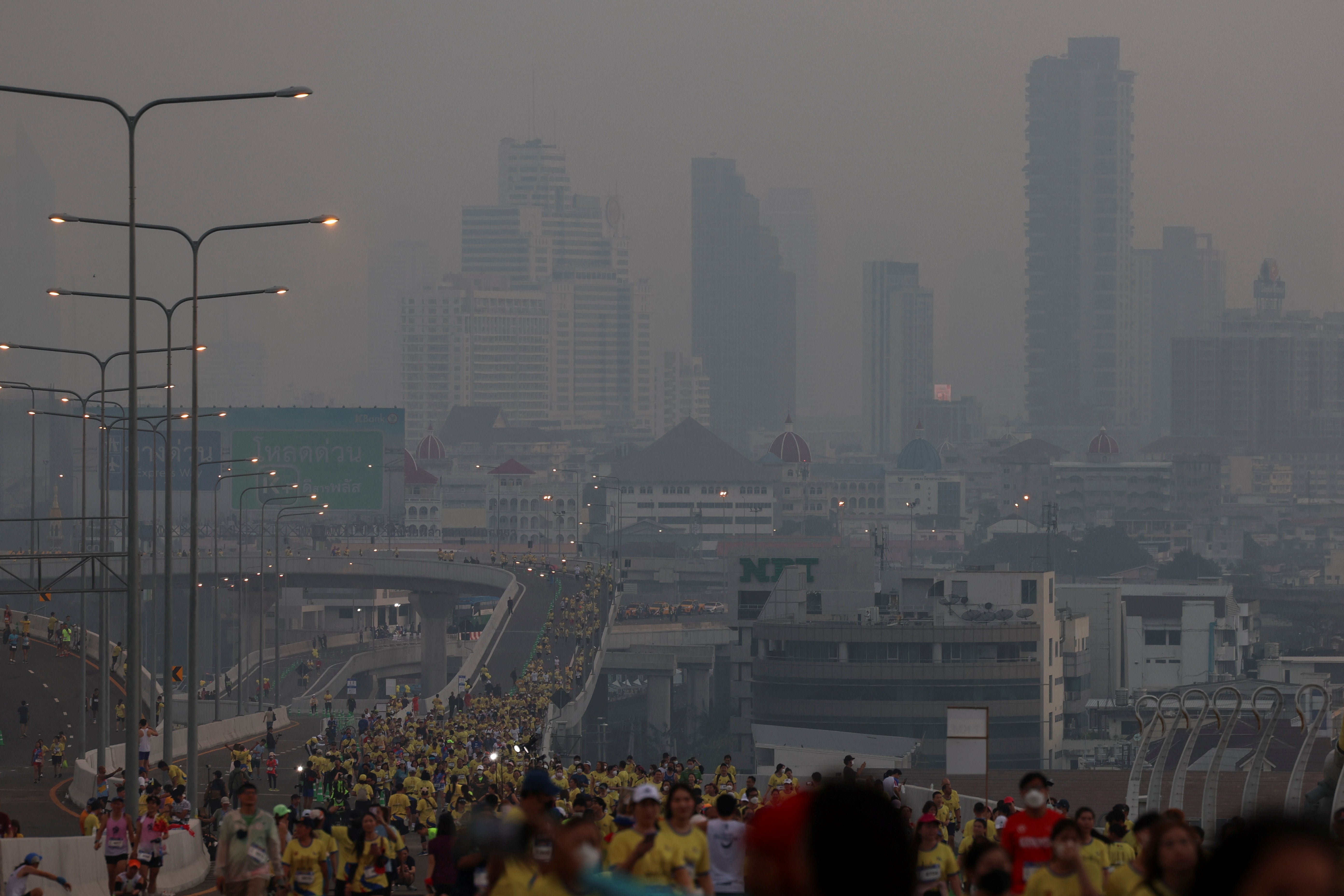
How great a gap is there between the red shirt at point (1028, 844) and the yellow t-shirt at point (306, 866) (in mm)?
5745

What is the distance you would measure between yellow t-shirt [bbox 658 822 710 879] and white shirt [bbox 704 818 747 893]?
1.08 metres

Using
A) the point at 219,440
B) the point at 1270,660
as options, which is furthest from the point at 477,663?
the point at 1270,660

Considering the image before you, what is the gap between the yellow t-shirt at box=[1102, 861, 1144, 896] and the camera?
29.4 feet

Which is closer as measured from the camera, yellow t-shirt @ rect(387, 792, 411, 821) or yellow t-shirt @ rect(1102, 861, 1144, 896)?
yellow t-shirt @ rect(1102, 861, 1144, 896)

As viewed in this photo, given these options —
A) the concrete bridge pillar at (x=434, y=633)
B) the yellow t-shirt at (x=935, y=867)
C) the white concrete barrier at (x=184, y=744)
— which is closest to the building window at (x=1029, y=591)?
the white concrete barrier at (x=184, y=744)

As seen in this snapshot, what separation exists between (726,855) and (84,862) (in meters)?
14.6

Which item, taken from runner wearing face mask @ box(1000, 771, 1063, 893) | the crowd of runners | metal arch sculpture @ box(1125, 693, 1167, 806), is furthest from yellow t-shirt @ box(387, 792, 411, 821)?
runner wearing face mask @ box(1000, 771, 1063, 893)

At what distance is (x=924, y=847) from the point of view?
45.4 ft

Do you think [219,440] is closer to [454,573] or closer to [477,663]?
[454,573]

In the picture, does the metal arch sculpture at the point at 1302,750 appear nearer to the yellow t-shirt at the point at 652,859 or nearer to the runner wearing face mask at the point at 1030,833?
the runner wearing face mask at the point at 1030,833

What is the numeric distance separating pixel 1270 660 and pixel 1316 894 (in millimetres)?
137143

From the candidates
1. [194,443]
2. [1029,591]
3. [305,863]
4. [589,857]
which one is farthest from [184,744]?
[1029,591]

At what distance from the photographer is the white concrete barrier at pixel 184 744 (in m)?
40.4

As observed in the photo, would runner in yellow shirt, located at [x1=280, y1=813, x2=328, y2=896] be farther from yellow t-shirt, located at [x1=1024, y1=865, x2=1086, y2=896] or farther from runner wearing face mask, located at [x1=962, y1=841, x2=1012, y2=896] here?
yellow t-shirt, located at [x1=1024, y1=865, x2=1086, y2=896]
